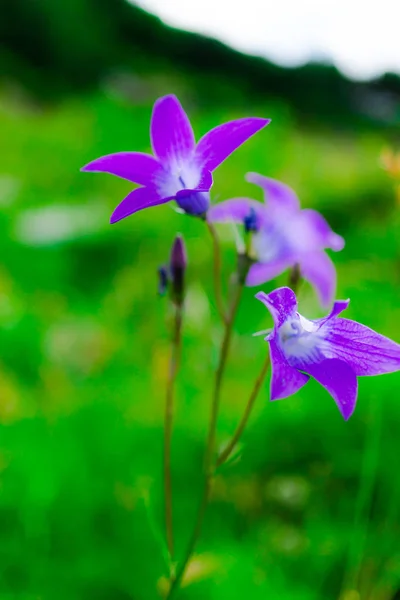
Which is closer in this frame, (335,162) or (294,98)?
(335,162)

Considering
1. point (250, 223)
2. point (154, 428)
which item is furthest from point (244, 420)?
point (154, 428)

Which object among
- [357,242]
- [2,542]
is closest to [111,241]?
[357,242]

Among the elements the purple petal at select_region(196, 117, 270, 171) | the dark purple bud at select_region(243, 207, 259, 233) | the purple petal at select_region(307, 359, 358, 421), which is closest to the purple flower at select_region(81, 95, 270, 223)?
the purple petal at select_region(196, 117, 270, 171)

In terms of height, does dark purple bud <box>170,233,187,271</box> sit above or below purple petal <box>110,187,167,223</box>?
below

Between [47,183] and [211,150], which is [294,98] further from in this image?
[211,150]

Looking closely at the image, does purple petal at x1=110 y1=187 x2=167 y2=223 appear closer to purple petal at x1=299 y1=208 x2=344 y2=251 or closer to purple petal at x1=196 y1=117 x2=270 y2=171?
purple petal at x1=196 y1=117 x2=270 y2=171
